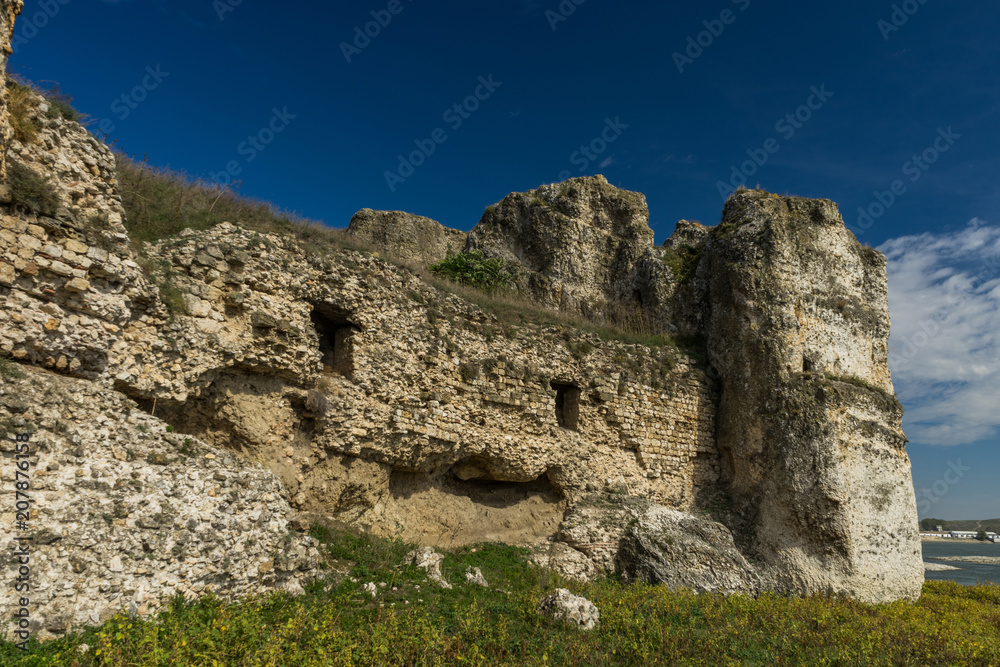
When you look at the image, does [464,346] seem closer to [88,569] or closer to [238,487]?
[238,487]

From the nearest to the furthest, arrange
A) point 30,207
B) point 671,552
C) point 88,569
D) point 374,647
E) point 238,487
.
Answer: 1. point 88,569
2. point 374,647
3. point 30,207
4. point 238,487
5. point 671,552

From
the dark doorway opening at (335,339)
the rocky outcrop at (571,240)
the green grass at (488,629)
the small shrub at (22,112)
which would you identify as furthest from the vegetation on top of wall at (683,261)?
the small shrub at (22,112)

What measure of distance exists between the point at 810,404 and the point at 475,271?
11643mm

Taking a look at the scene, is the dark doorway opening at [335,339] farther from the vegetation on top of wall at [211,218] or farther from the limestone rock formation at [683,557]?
A: the limestone rock formation at [683,557]

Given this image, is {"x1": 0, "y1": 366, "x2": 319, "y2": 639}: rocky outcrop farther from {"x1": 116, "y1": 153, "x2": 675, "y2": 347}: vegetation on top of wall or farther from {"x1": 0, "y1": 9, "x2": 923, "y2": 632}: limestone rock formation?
{"x1": 116, "y1": 153, "x2": 675, "y2": 347}: vegetation on top of wall

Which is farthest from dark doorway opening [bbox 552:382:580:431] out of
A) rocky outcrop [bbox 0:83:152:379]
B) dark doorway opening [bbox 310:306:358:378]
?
rocky outcrop [bbox 0:83:152:379]

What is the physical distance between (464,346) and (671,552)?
5.88m

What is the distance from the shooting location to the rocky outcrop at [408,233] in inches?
1025

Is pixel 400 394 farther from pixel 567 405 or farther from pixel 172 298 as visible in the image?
pixel 567 405

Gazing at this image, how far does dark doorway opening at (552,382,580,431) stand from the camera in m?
13.0

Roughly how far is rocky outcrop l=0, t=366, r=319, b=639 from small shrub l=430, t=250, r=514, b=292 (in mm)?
13378

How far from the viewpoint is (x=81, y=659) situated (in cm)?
457

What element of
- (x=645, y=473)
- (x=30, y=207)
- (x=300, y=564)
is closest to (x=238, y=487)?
(x=300, y=564)

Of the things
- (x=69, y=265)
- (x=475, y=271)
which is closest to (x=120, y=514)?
(x=69, y=265)
